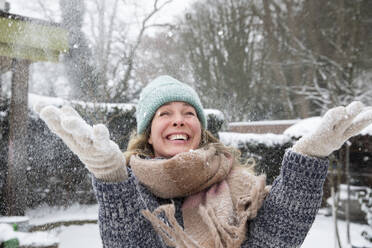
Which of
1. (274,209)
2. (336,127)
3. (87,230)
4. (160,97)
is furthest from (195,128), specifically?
(87,230)

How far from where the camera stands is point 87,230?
16.6ft

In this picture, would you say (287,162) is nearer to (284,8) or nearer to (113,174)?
(113,174)

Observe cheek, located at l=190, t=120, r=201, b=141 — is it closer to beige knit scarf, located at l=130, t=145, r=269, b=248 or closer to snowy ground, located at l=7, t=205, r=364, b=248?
beige knit scarf, located at l=130, t=145, r=269, b=248

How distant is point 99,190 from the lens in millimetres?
918

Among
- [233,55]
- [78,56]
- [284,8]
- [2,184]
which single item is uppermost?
[284,8]

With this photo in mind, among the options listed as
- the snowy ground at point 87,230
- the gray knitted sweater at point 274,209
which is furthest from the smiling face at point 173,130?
the snowy ground at point 87,230

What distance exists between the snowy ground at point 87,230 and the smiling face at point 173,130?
3571mm

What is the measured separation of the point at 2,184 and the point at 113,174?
5.35 metres

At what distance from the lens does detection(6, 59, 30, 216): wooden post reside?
5215 mm

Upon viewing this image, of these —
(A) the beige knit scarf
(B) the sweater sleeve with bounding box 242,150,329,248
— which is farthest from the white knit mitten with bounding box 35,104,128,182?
(B) the sweater sleeve with bounding box 242,150,329,248

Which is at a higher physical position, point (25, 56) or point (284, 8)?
point (284, 8)

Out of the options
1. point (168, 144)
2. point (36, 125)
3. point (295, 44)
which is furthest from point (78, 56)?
point (168, 144)

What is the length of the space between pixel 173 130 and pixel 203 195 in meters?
0.26

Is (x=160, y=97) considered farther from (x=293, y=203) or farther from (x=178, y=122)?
(x=293, y=203)
